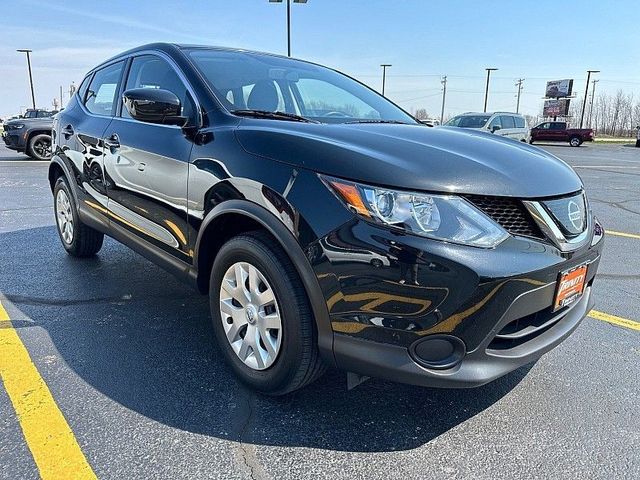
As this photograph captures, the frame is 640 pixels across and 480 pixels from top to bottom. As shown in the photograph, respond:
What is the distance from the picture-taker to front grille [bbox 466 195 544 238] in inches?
76.9

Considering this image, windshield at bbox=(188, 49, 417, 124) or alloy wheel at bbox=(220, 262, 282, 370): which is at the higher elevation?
windshield at bbox=(188, 49, 417, 124)

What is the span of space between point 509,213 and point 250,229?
1183 mm

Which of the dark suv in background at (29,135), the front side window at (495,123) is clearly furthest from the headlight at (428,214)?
the front side window at (495,123)

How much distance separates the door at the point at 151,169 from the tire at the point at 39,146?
12127 mm

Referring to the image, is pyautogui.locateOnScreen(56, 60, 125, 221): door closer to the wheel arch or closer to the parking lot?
the parking lot

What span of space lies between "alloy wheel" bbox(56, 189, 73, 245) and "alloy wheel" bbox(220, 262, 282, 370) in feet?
9.00

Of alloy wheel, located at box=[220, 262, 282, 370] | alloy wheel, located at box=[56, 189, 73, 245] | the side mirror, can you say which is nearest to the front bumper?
alloy wheel, located at box=[220, 262, 282, 370]

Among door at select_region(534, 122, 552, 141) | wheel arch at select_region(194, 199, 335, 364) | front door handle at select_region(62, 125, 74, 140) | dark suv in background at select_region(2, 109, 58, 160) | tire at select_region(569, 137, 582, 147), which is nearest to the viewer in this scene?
wheel arch at select_region(194, 199, 335, 364)

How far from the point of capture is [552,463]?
2010mm

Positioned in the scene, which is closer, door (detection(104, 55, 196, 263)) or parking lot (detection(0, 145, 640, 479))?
parking lot (detection(0, 145, 640, 479))

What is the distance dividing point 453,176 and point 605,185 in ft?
36.3

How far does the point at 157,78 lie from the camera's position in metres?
3.25

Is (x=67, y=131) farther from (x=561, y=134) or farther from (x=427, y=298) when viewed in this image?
(x=561, y=134)

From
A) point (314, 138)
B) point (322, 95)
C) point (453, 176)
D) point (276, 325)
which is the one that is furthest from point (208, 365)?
point (322, 95)
